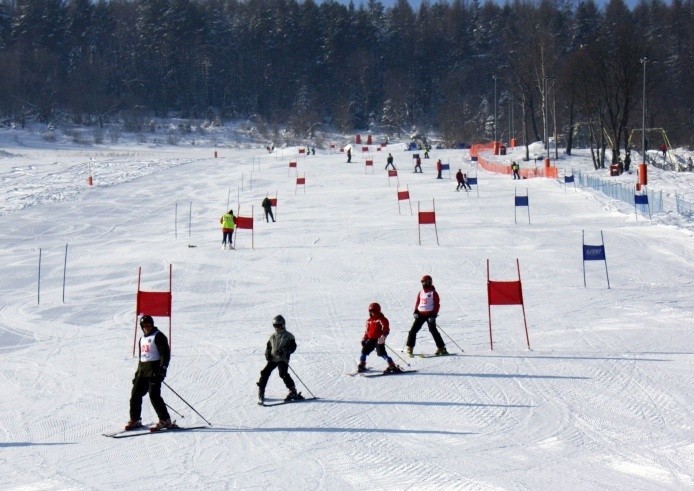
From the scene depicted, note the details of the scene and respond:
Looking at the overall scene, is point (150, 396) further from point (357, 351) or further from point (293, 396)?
point (357, 351)

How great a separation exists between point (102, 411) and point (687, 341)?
9720 mm

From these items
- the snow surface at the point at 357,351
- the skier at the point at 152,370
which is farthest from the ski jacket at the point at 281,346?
the skier at the point at 152,370

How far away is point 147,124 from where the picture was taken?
368 feet

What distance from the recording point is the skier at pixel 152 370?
36.8ft

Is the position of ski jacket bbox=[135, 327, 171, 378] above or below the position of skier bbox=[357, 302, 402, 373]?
above

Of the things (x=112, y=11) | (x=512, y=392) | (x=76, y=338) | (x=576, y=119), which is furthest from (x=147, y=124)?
(x=512, y=392)

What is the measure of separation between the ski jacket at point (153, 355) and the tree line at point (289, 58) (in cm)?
10026

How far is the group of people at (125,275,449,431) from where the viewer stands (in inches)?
444

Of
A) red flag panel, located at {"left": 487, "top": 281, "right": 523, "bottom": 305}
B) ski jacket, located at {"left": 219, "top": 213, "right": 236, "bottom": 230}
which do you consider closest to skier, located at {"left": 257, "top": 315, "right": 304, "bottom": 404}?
red flag panel, located at {"left": 487, "top": 281, "right": 523, "bottom": 305}

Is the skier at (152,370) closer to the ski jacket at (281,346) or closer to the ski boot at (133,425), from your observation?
the ski boot at (133,425)

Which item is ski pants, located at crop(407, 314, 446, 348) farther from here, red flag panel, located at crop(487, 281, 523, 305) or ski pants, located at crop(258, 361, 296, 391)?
ski pants, located at crop(258, 361, 296, 391)

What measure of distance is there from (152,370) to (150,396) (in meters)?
0.34

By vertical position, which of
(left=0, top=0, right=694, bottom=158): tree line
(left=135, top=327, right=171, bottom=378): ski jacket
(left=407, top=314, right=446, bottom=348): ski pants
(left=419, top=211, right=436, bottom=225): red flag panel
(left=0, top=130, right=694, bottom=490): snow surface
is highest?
(left=0, top=0, right=694, bottom=158): tree line

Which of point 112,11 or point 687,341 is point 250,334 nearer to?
point 687,341
